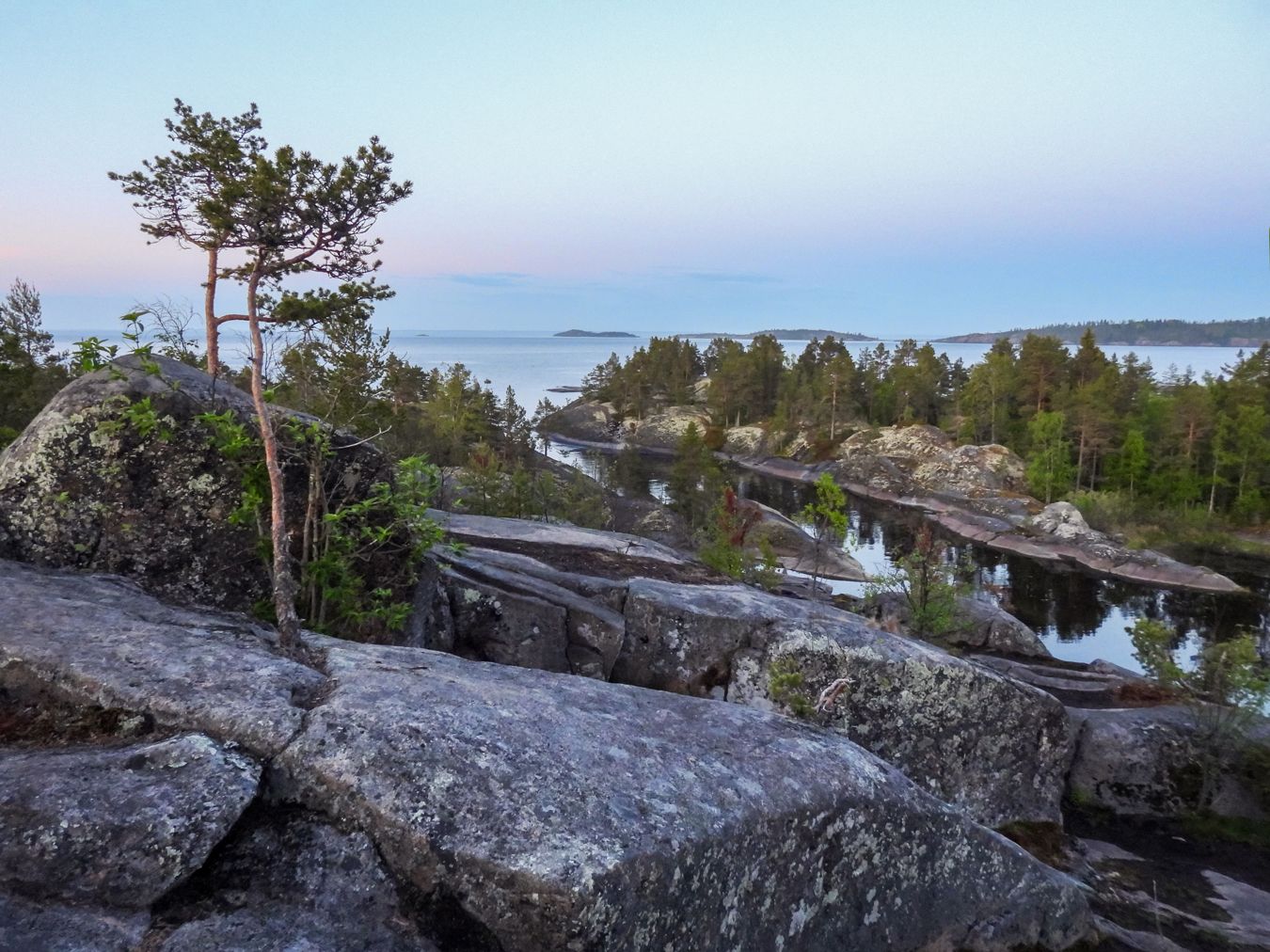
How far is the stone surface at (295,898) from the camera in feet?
17.2

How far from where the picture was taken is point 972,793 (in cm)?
1481

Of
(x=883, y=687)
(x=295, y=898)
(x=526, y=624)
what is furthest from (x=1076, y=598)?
(x=295, y=898)

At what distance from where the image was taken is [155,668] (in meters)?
7.12

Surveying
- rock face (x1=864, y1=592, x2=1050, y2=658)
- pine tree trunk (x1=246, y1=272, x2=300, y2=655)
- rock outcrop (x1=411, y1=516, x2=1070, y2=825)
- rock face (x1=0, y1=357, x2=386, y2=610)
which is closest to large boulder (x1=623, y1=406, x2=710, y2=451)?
rock face (x1=864, y1=592, x2=1050, y2=658)

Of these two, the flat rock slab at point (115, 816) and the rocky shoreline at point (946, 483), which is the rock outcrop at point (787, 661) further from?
the rocky shoreline at point (946, 483)

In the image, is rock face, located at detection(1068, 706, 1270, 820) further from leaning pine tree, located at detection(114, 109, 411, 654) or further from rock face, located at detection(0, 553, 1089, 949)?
leaning pine tree, located at detection(114, 109, 411, 654)

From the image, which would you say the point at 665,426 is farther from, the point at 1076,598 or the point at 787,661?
the point at 787,661

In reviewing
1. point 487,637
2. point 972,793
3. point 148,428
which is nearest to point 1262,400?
point 972,793

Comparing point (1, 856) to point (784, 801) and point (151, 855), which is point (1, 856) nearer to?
point (151, 855)

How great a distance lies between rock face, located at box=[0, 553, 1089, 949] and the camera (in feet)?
18.4

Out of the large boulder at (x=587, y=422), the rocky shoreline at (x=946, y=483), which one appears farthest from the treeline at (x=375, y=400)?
the large boulder at (x=587, y=422)

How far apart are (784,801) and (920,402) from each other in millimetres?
116771

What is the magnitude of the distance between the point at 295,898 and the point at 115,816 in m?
1.37

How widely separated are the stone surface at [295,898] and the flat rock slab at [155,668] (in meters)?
0.79
